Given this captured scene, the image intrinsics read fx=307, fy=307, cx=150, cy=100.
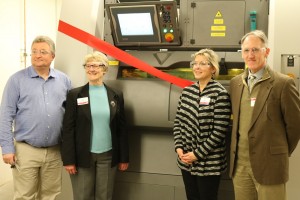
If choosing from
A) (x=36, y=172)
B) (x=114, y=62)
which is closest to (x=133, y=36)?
(x=114, y=62)

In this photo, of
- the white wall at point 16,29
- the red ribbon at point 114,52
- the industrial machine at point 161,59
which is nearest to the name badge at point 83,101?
the industrial machine at point 161,59

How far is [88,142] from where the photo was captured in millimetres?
1982

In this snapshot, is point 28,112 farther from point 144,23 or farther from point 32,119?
point 144,23

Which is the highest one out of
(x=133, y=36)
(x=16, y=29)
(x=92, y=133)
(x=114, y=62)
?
(x=16, y=29)

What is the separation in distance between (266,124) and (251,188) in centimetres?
40

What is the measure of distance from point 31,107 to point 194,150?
1090 mm

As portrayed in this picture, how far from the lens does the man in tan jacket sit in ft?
5.26

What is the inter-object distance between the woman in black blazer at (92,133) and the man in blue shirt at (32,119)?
0.12 meters

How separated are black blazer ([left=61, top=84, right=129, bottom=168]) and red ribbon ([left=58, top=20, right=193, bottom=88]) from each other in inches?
11.8

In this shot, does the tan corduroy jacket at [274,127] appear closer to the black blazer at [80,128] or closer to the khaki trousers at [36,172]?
the black blazer at [80,128]

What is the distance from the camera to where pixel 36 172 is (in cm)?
209

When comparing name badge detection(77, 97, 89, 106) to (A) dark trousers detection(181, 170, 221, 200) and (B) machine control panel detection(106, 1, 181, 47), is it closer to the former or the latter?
(B) machine control panel detection(106, 1, 181, 47)

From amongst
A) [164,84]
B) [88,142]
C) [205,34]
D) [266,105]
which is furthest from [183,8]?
[88,142]

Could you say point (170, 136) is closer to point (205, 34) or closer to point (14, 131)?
point (205, 34)
